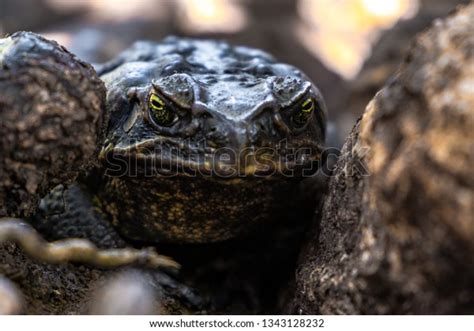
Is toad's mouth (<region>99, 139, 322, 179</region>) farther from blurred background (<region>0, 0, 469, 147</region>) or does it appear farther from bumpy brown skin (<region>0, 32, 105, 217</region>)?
blurred background (<region>0, 0, 469, 147</region>)

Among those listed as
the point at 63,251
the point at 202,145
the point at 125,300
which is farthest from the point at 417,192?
the point at 63,251

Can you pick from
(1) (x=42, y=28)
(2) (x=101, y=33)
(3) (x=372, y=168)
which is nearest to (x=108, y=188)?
(3) (x=372, y=168)

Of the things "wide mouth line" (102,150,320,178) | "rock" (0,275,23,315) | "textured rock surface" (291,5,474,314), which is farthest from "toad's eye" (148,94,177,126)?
"rock" (0,275,23,315)

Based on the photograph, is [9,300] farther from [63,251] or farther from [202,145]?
[202,145]

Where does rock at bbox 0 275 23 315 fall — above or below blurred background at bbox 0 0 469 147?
above

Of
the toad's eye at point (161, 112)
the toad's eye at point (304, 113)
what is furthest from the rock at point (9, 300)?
the toad's eye at point (304, 113)

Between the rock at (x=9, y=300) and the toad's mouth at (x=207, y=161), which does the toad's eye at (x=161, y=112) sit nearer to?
the toad's mouth at (x=207, y=161)

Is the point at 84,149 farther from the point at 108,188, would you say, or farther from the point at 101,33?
the point at 101,33
